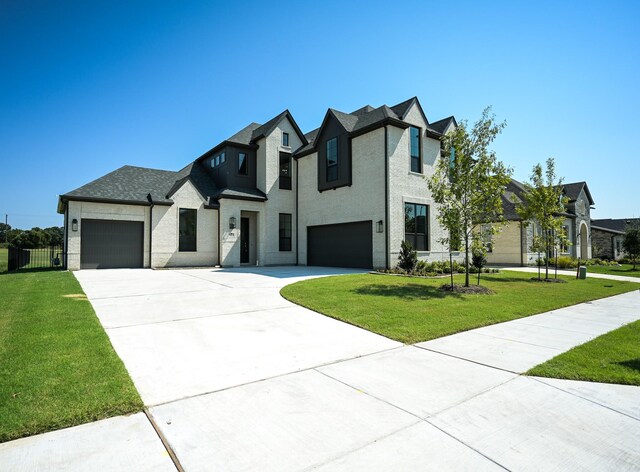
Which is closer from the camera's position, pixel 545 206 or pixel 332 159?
pixel 545 206

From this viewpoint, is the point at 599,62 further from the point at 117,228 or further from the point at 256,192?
the point at 117,228

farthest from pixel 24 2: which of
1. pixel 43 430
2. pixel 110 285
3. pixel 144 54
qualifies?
pixel 43 430

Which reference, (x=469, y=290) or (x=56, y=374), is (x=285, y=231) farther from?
(x=56, y=374)

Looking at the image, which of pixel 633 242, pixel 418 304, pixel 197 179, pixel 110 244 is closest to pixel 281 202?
pixel 197 179

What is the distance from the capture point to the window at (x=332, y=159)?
1892 centimetres

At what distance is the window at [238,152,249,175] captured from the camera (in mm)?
21406

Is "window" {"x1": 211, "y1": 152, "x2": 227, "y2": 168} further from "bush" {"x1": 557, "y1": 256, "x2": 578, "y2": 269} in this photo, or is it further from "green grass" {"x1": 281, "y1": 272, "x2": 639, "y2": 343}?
"bush" {"x1": 557, "y1": 256, "x2": 578, "y2": 269}

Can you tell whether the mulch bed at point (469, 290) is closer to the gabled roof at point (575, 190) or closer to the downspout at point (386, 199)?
the downspout at point (386, 199)

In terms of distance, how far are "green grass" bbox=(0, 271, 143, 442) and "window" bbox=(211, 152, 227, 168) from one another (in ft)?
54.6

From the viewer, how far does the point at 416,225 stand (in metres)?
17.7

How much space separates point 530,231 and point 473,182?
17.0m

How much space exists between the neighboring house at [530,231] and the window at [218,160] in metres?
19.1

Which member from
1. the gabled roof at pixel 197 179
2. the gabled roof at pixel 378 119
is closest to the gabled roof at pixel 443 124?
the gabled roof at pixel 378 119

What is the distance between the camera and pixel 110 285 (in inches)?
428
